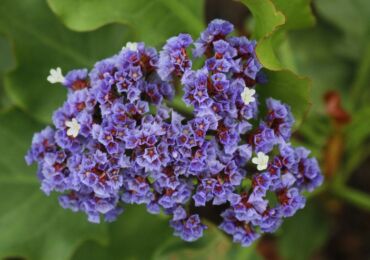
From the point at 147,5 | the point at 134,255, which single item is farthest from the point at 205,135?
the point at 134,255

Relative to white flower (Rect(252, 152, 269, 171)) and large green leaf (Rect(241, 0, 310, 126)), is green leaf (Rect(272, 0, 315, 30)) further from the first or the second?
white flower (Rect(252, 152, 269, 171))

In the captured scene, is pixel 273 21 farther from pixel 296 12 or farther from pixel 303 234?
pixel 303 234

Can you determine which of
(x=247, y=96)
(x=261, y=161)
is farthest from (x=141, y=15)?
(x=261, y=161)

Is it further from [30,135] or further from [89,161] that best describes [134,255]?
[89,161]

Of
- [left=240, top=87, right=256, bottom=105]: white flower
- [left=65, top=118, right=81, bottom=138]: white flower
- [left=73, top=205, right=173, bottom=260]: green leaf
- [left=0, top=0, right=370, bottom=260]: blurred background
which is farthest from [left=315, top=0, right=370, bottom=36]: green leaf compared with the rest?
[left=65, top=118, right=81, bottom=138]: white flower

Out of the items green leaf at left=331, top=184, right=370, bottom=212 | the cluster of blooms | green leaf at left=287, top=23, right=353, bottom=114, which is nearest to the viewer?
the cluster of blooms
